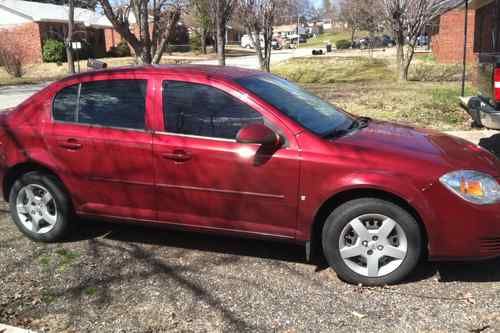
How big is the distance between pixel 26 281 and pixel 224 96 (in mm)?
2132

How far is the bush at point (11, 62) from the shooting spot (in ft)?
116

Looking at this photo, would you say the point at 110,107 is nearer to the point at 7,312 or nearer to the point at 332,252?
the point at 7,312

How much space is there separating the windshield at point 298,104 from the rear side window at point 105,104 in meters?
0.88

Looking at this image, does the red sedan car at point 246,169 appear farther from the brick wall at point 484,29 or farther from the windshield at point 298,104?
the brick wall at point 484,29

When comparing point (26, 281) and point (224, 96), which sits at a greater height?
point (224, 96)

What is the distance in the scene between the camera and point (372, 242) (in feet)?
13.2

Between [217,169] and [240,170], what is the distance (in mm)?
193

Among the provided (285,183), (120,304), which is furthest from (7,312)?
(285,183)

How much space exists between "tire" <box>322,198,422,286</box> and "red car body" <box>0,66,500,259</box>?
103mm

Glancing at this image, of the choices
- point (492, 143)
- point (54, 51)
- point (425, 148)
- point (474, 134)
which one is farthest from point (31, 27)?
point (425, 148)

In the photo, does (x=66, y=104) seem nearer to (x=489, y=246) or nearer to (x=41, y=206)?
(x=41, y=206)

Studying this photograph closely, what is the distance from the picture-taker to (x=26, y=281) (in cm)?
435

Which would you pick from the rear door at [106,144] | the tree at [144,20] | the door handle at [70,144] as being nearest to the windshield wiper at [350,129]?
the rear door at [106,144]

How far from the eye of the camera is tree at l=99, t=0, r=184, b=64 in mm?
10961
